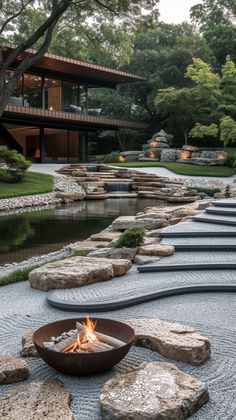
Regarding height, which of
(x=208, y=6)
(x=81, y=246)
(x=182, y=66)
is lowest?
(x=81, y=246)

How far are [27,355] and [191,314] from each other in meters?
1.99

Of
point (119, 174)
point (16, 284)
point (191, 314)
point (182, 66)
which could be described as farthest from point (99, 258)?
point (182, 66)

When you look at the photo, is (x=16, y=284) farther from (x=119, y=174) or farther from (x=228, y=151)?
(x=228, y=151)

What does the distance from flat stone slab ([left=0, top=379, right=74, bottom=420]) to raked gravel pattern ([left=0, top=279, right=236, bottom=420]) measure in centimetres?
13

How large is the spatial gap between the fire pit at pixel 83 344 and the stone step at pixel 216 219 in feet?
18.6

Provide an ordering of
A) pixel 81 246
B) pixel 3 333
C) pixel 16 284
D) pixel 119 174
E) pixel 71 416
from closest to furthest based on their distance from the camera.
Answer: pixel 71 416 < pixel 3 333 < pixel 16 284 < pixel 81 246 < pixel 119 174

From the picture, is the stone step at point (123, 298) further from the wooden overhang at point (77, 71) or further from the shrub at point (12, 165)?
the wooden overhang at point (77, 71)

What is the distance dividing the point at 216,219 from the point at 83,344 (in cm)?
645

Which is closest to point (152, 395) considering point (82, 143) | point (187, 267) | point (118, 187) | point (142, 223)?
point (187, 267)

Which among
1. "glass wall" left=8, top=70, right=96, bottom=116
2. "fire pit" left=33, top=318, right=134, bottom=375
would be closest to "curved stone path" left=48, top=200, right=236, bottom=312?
"fire pit" left=33, top=318, right=134, bottom=375

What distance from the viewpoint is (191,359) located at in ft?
12.3

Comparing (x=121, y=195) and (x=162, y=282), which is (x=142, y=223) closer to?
(x=162, y=282)

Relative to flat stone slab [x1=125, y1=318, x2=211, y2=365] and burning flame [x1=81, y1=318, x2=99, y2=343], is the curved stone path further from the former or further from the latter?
burning flame [x1=81, y1=318, x2=99, y2=343]

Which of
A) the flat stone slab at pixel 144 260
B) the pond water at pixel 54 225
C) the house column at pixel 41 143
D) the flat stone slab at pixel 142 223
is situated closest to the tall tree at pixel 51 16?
the pond water at pixel 54 225
